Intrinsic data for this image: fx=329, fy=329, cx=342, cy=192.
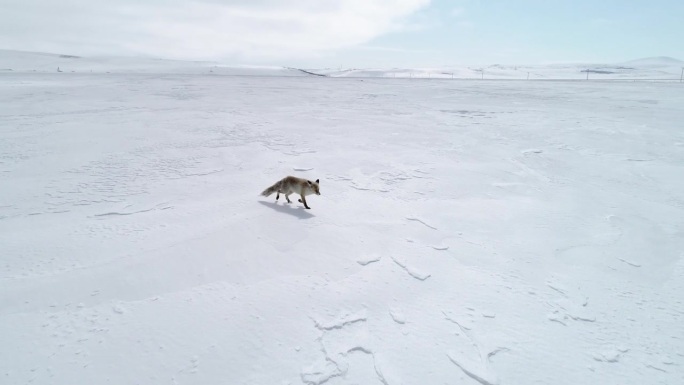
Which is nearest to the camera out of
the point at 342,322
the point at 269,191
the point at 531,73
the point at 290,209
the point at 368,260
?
the point at 342,322

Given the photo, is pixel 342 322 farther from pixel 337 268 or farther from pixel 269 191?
pixel 269 191

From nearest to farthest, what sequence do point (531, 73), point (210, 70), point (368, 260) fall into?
point (368, 260), point (210, 70), point (531, 73)

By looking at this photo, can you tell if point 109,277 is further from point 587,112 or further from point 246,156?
point 587,112

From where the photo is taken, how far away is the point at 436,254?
354 cm

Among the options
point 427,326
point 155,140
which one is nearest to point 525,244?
point 427,326

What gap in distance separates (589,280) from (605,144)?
22.9 feet

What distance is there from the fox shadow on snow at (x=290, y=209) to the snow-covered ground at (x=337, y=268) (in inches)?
1.5

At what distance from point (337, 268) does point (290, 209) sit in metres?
1.51

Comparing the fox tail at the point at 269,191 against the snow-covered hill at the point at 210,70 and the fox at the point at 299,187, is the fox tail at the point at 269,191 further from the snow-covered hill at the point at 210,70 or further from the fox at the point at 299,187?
the snow-covered hill at the point at 210,70

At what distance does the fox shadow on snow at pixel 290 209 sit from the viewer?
4273mm

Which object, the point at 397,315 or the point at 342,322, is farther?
the point at 397,315

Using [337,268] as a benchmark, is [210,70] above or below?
above

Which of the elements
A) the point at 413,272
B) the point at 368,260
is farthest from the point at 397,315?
the point at 368,260

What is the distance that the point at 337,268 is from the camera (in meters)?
3.20
